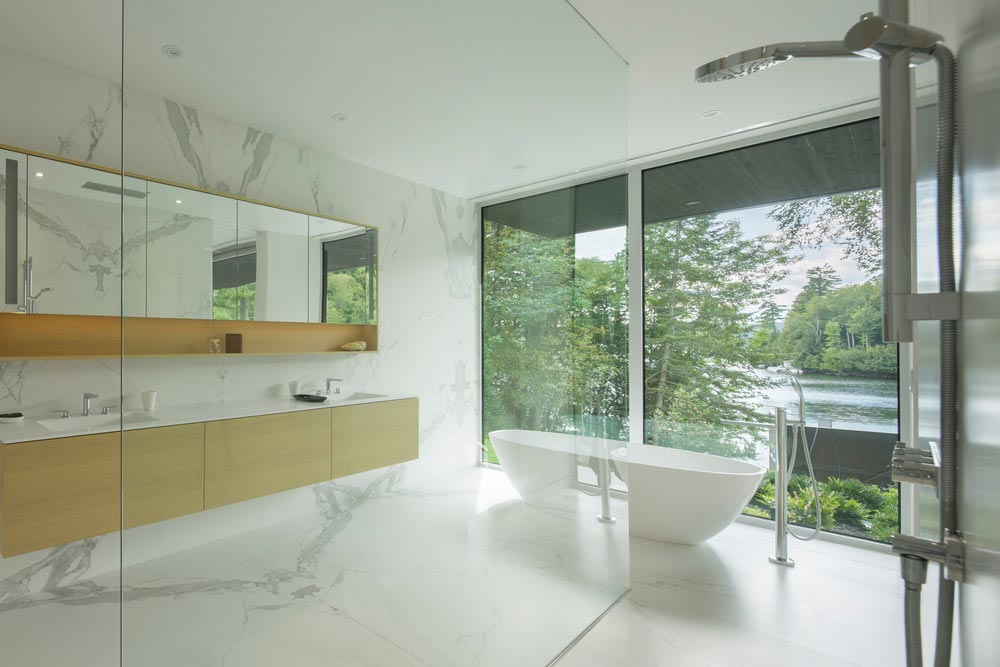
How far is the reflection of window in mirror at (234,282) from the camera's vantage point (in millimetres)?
1012

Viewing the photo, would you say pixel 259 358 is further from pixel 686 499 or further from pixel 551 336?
pixel 686 499

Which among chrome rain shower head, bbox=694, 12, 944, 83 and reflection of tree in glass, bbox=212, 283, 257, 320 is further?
reflection of tree in glass, bbox=212, 283, 257, 320

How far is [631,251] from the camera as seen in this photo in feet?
13.9

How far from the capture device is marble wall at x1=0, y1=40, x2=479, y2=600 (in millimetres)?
961

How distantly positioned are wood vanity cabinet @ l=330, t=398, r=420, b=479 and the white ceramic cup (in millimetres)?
364

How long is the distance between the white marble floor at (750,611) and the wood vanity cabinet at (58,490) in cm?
183

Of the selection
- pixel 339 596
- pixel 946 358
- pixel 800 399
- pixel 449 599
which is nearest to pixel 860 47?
pixel 946 358

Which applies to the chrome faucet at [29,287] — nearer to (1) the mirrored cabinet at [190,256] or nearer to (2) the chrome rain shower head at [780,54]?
(1) the mirrored cabinet at [190,256]

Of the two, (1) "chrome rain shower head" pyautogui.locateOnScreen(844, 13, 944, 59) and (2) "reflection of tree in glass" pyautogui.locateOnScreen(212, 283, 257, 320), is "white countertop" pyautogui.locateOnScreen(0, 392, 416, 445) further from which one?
(1) "chrome rain shower head" pyautogui.locateOnScreen(844, 13, 944, 59)

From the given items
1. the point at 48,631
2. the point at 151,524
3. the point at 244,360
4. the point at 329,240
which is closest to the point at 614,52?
the point at 329,240

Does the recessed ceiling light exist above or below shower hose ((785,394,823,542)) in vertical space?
above

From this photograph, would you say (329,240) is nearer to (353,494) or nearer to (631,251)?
(353,494)

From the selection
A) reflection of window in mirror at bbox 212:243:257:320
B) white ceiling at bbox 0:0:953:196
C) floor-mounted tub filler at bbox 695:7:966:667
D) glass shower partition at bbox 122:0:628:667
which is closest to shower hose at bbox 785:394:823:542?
white ceiling at bbox 0:0:953:196

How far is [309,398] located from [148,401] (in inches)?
12.0
